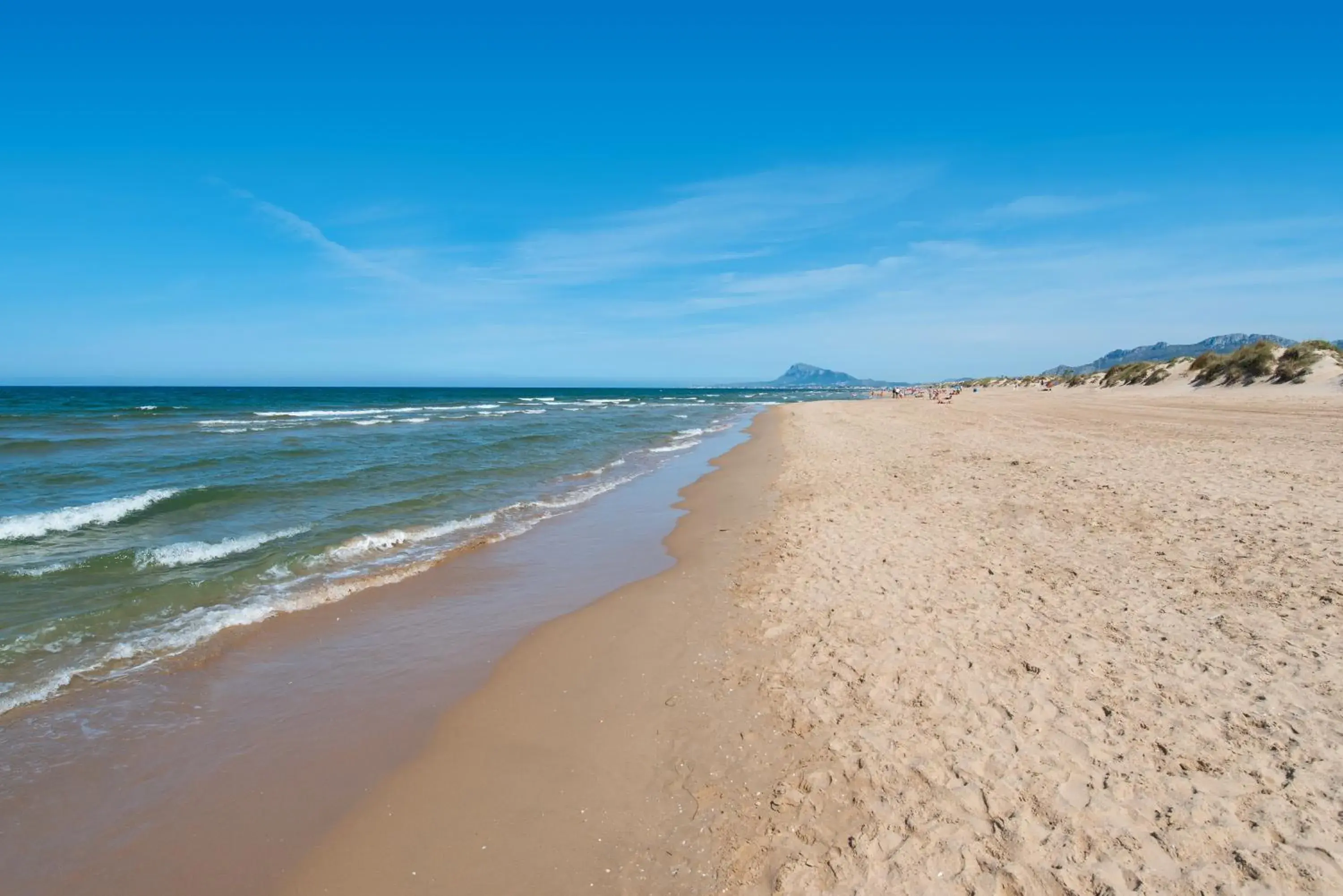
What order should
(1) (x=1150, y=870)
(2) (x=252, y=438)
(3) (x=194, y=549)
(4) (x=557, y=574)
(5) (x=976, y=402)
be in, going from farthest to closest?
1. (5) (x=976, y=402)
2. (2) (x=252, y=438)
3. (3) (x=194, y=549)
4. (4) (x=557, y=574)
5. (1) (x=1150, y=870)

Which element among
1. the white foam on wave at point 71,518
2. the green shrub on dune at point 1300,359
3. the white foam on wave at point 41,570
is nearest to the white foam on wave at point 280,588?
the white foam on wave at point 41,570

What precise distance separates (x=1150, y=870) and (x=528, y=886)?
10.2 feet

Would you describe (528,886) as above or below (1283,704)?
below

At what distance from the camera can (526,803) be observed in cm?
381

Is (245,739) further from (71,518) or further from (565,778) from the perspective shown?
(71,518)

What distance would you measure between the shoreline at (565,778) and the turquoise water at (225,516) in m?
3.76

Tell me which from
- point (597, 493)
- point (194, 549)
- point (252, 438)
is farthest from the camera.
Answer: point (252, 438)

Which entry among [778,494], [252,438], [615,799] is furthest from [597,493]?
[252,438]

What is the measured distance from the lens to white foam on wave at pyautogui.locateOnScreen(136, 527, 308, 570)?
8.84 m

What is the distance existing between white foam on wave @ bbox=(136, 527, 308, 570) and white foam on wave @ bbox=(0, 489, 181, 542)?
2.80 meters

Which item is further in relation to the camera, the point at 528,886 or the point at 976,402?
the point at 976,402

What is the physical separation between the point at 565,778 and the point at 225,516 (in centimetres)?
1117

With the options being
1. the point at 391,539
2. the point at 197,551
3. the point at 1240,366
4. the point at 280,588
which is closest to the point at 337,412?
the point at 197,551

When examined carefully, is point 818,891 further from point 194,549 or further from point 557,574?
point 194,549
